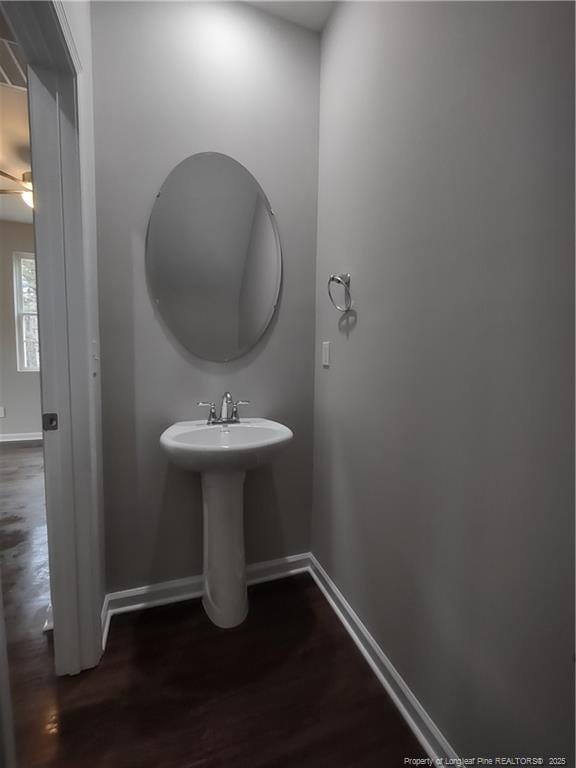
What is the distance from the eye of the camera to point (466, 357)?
82 centimetres

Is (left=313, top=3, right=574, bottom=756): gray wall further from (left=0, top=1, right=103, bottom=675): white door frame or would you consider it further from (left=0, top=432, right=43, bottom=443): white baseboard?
(left=0, top=432, right=43, bottom=443): white baseboard

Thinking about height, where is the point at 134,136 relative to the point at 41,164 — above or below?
above

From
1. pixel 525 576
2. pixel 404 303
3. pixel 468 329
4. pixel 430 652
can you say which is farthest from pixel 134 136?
pixel 430 652

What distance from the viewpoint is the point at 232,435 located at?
145 centimetres

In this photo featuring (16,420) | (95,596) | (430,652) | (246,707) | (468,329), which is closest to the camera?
(468,329)

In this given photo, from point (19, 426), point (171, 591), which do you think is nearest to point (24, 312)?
point (19, 426)

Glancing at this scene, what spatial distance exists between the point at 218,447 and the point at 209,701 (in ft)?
2.63

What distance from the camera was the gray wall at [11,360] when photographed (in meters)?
4.21

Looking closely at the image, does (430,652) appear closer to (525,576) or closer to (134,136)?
(525,576)

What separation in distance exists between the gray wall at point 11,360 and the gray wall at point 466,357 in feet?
15.1

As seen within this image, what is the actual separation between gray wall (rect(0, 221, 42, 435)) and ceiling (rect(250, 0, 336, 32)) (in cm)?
429

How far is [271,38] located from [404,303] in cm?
141

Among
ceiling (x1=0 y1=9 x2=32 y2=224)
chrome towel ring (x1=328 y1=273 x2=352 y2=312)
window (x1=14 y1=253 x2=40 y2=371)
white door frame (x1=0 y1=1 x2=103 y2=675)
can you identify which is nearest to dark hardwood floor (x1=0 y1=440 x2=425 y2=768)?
white door frame (x1=0 y1=1 x2=103 y2=675)

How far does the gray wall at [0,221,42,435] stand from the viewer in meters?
4.21
